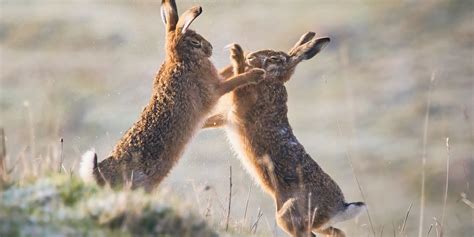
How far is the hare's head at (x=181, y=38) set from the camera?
884 cm

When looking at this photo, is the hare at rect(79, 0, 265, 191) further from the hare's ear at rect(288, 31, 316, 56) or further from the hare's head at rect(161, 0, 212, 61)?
the hare's ear at rect(288, 31, 316, 56)

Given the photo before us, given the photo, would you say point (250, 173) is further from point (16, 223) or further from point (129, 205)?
point (16, 223)

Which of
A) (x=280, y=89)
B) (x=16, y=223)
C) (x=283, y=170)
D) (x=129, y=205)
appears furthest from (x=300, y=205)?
(x=16, y=223)

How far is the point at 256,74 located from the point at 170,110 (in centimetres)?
115

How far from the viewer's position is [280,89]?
9109mm

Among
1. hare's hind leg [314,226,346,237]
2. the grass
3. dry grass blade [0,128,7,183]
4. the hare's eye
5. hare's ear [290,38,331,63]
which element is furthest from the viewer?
hare's ear [290,38,331,63]

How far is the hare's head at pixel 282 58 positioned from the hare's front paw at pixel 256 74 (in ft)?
1.15

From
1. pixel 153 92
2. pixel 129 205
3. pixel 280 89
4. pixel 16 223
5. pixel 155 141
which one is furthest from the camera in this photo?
pixel 280 89

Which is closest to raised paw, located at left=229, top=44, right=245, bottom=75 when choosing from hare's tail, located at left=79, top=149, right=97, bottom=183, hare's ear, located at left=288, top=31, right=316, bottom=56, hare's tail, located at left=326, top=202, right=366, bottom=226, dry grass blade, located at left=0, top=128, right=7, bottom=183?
hare's ear, located at left=288, top=31, right=316, bottom=56

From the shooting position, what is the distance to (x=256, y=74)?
28.6ft

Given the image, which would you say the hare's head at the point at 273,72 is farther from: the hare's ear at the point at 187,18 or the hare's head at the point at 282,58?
the hare's ear at the point at 187,18

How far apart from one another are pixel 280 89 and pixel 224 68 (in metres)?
0.75

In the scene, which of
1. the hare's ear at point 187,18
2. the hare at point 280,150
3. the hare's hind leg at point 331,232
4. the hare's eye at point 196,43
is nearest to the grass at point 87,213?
the hare at point 280,150

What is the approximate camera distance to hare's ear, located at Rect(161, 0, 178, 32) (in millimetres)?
9031
